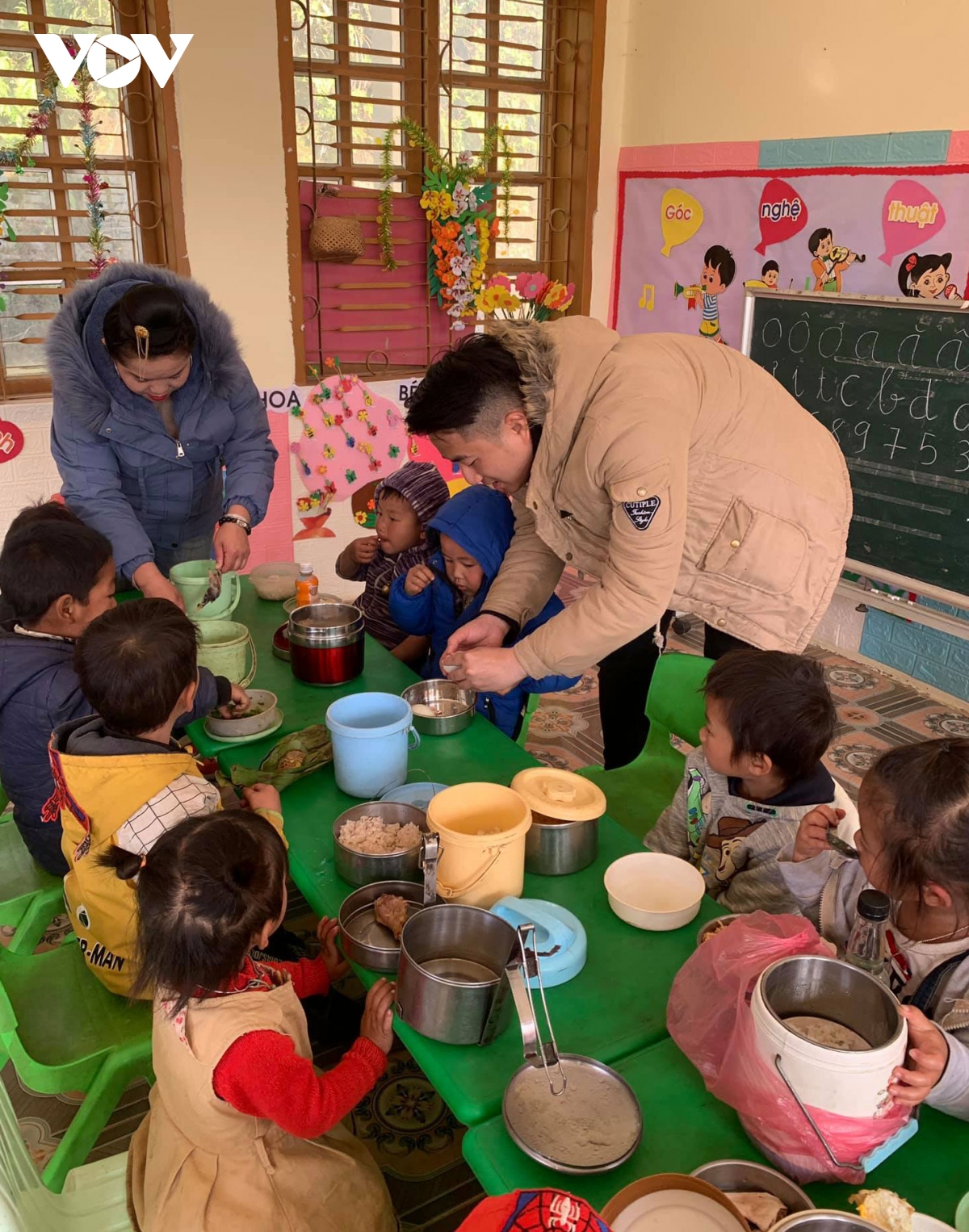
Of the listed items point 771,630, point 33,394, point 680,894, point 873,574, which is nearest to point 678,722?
point 771,630

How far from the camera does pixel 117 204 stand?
4109 millimetres

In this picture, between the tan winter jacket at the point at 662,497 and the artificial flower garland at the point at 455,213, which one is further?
the artificial flower garland at the point at 455,213

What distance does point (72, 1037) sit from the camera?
1.63m

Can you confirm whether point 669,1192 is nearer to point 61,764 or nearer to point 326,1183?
point 326,1183

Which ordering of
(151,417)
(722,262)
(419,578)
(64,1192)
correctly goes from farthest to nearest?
1. (722,262)
2. (151,417)
3. (419,578)
4. (64,1192)

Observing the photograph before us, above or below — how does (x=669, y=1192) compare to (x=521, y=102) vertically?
below

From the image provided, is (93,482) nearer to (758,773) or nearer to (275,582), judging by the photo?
(275,582)

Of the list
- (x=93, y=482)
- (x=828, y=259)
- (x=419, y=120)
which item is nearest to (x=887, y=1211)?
(x=93, y=482)

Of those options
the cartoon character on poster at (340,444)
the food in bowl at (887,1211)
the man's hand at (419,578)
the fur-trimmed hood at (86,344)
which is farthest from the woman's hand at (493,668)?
the cartoon character on poster at (340,444)

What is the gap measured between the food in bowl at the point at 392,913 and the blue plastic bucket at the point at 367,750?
12.6 inches

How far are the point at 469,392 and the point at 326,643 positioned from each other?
2.16 ft

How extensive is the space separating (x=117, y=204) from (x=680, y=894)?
3844mm

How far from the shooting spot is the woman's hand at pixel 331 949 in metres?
1.48

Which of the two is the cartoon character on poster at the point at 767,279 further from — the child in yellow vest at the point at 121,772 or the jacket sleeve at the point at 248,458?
the child in yellow vest at the point at 121,772
